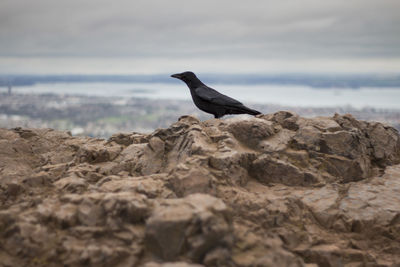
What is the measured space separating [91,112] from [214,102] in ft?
175

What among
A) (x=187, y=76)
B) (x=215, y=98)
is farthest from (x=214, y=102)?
(x=187, y=76)

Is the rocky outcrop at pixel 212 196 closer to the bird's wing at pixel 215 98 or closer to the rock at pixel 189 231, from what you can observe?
the rock at pixel 189 231

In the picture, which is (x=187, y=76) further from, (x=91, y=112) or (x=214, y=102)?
(x=91, y=112)

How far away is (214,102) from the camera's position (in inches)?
455

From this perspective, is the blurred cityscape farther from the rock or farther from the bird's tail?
the rock

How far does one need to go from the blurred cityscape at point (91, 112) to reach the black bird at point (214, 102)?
28804 mm

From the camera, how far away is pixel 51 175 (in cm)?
895

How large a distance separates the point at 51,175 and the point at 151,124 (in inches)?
1739

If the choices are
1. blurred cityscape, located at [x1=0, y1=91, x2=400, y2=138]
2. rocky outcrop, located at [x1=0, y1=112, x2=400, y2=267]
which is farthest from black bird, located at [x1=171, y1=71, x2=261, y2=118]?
blurred cityscape, located at [x1=0, y1=91, x2=400, y2=138]

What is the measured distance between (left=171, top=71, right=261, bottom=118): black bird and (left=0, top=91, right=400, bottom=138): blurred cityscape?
94.5 ft

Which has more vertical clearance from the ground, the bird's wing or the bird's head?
the bird's head

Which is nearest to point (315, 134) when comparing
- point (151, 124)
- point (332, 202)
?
point (332, 202)

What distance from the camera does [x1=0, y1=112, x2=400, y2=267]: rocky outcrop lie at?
238 inches

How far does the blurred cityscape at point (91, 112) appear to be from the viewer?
1821 inches
